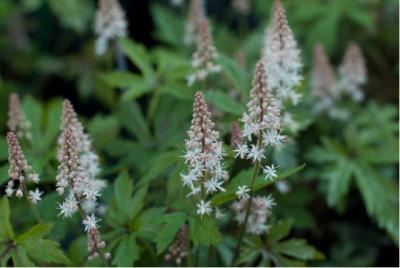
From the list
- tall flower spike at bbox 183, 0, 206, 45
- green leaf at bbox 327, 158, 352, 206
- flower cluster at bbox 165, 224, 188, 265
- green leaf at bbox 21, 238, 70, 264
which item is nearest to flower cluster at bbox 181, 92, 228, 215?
flower cluster at bbox 165, 224, 188, 265

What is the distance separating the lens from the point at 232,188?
8.04 ft

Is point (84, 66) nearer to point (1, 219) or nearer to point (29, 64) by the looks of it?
point (29, 64)

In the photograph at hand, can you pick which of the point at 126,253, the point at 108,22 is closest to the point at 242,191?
the point at 126,253

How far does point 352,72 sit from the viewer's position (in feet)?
13.5

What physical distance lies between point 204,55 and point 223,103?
299 mm

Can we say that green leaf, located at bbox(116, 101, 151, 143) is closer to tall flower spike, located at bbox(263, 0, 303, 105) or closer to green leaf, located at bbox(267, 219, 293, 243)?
tall flower spike, located at bbox(263, 0, 303, 105)

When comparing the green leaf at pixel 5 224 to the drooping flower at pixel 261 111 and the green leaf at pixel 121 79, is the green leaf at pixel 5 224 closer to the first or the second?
the drooping flower at pixel 261 111

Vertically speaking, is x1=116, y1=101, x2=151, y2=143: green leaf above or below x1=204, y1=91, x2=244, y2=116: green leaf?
below

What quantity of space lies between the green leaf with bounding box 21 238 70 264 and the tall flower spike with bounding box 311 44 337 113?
2.22 metres

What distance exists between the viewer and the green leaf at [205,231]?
2.35 m

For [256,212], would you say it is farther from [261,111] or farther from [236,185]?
[261,111]

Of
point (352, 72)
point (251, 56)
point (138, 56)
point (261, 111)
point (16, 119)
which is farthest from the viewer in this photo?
point (251, 56)

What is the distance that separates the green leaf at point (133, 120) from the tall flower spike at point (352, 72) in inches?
57.6

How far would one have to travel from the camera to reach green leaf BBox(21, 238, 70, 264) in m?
2.38
